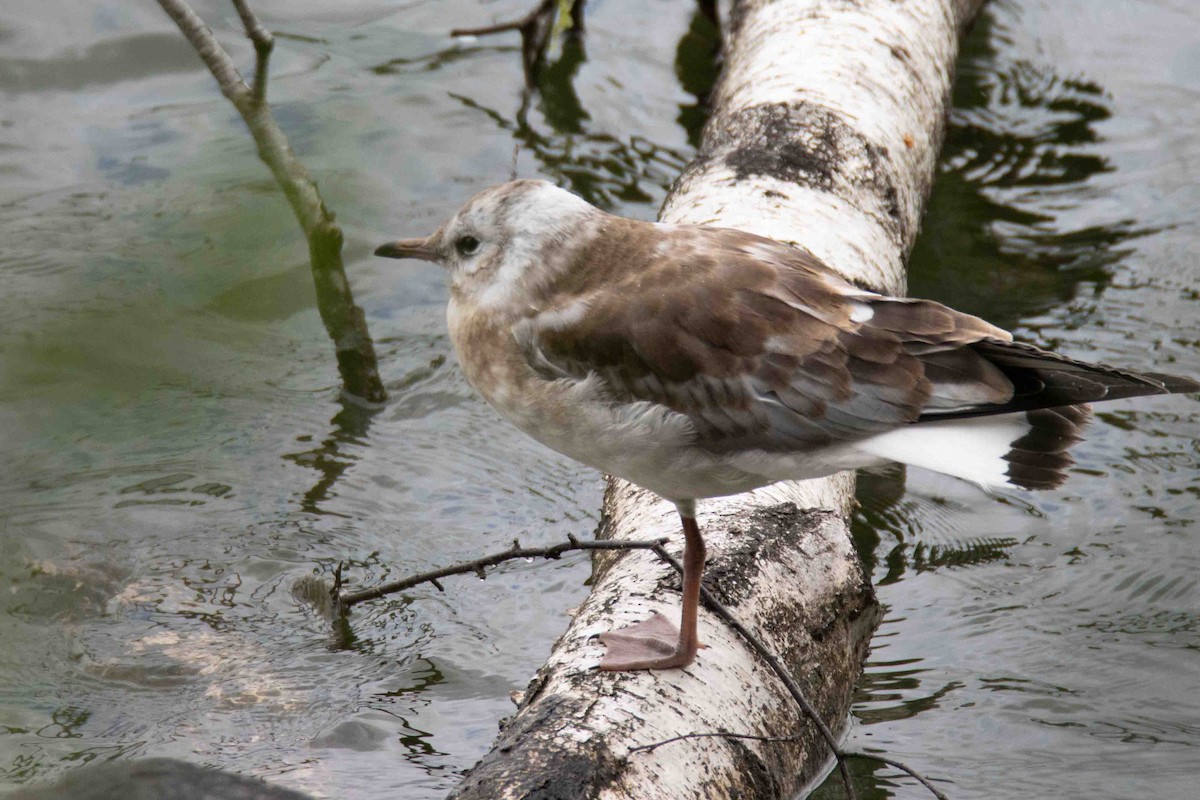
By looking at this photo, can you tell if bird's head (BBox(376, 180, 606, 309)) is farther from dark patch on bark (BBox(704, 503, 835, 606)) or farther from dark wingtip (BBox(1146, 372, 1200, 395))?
dark wingtip (BBox(1146, 372, 1200, 395))

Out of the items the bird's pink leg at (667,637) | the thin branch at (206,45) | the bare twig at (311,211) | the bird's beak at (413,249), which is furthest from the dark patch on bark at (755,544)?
the thin branch at (206,45)

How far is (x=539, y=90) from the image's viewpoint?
28.8 feet

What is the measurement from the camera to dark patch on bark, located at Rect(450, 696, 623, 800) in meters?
2.65

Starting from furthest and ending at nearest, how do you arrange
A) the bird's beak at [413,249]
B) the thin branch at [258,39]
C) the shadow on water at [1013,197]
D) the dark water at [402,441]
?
the shadow on water at [1013,197]
the thin branch at [258,39]
the bird's beak at [413,249]
the dark water at [402,441]

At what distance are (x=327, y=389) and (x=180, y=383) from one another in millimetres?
4641

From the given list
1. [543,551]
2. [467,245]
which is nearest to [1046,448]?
[543,551]

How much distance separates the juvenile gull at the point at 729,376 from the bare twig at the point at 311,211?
2.37 feet

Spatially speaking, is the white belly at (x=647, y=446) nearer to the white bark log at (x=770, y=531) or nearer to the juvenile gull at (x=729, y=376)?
the juvenile gull at (x=729, y=376)

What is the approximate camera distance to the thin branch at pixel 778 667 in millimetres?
3154

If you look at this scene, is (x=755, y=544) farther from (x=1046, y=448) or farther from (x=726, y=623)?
(x=1046, y=448)

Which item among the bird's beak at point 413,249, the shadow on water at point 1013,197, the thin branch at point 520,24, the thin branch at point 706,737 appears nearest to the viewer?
the thin branch at point 706,737

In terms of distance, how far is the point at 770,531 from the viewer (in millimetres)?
3748

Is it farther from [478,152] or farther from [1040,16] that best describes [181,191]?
[1040,16]

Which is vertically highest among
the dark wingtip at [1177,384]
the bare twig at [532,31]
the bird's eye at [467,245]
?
the bare twig at [532,31]
